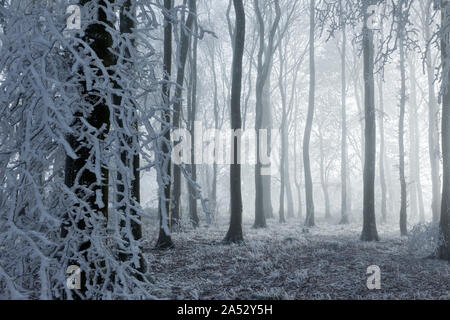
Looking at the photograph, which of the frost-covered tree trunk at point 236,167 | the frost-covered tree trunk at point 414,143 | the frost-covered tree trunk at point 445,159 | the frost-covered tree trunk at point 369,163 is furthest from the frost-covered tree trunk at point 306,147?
the frost-covered tree trunk at point 445,159

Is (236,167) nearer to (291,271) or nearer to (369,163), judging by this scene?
(291,271)

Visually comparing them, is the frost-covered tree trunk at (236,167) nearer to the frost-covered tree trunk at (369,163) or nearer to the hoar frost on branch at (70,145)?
the frost-covered tree trunk at (369,163)

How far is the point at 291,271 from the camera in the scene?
6.71m

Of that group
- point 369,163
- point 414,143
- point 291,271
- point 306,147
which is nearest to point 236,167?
point 291,271

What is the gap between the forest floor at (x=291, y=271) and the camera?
533 centimetres

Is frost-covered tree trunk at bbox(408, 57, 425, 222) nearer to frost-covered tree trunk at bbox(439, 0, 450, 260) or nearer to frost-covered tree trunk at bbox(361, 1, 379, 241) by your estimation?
frost-covered tree trunk at bbox(361, 1, 379, 241)

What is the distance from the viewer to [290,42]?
2352 centimetres

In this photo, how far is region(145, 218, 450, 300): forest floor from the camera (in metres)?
5.33

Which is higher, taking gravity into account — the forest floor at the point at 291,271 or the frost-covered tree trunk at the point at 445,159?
the frost-covered tree trunk at the point at 445,159

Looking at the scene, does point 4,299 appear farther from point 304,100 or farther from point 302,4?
point 304,100

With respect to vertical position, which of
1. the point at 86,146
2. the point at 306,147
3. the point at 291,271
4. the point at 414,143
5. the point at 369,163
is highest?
the point at 414,143
